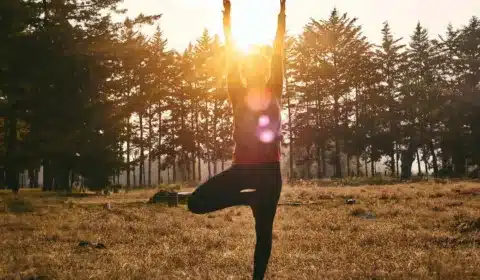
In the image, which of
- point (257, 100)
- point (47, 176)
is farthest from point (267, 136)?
point (47, 176)

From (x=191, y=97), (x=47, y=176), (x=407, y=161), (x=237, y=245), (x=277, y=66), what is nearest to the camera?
(x=277, y=66)

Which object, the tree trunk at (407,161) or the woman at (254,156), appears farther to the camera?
the tree trunk at (407,161)

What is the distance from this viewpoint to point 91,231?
34.7 feet

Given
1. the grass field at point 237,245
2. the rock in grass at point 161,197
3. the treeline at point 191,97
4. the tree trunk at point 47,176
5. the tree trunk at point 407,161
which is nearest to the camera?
the grass field at point 237,245

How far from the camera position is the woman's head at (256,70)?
511cm

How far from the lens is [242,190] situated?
4871 millimetres

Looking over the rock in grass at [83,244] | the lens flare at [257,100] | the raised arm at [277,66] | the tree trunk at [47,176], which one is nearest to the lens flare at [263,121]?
the lens flare at [257,100]

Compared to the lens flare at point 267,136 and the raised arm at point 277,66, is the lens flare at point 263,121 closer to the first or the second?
the lens flare at point 267,136

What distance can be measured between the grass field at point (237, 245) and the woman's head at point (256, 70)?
2.68m

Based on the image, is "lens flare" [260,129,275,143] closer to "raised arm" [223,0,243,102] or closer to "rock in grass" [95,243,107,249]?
"raised arm" [223,0,243,102]

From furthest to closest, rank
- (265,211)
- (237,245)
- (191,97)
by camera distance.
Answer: (191,97), (237,245), (265,211)

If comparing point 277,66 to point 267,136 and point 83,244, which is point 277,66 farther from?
point 83,244

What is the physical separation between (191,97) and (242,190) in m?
Answer: 55.2

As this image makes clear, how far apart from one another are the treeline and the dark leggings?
23.4m
